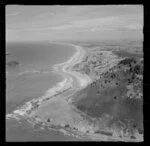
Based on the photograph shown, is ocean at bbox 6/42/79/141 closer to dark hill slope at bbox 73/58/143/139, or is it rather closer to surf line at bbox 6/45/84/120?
surf line at bbox 6/45/84/120

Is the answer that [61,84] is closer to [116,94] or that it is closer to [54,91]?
[54,91]

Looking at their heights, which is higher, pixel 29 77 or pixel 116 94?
pixel 29 77

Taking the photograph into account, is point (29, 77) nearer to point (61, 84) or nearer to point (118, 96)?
point (61, 84)

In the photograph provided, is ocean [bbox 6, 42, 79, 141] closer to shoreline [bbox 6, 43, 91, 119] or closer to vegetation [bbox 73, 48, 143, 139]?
shoreline [bbox 6, 43, 91, 119]

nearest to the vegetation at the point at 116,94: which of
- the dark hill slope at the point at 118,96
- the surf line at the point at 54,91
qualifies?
the dark hill slope at the point at 118,96

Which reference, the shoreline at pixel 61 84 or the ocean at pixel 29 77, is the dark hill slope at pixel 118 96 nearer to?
the shoreline at pixel 61 84

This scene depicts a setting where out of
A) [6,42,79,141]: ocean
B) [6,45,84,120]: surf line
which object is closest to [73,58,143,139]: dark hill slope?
[6,45,84,120]: surf line

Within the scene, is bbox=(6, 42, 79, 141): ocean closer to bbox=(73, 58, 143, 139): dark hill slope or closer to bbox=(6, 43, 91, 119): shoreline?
bbox=(6, 43, 91, 119): shoreline

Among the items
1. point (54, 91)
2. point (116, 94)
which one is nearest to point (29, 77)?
point (54, 91)

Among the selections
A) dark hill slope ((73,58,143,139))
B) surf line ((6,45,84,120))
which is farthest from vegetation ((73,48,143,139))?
surf line ((6,45,84,120))

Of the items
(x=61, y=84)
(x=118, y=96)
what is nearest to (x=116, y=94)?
(x=118, y=96)
